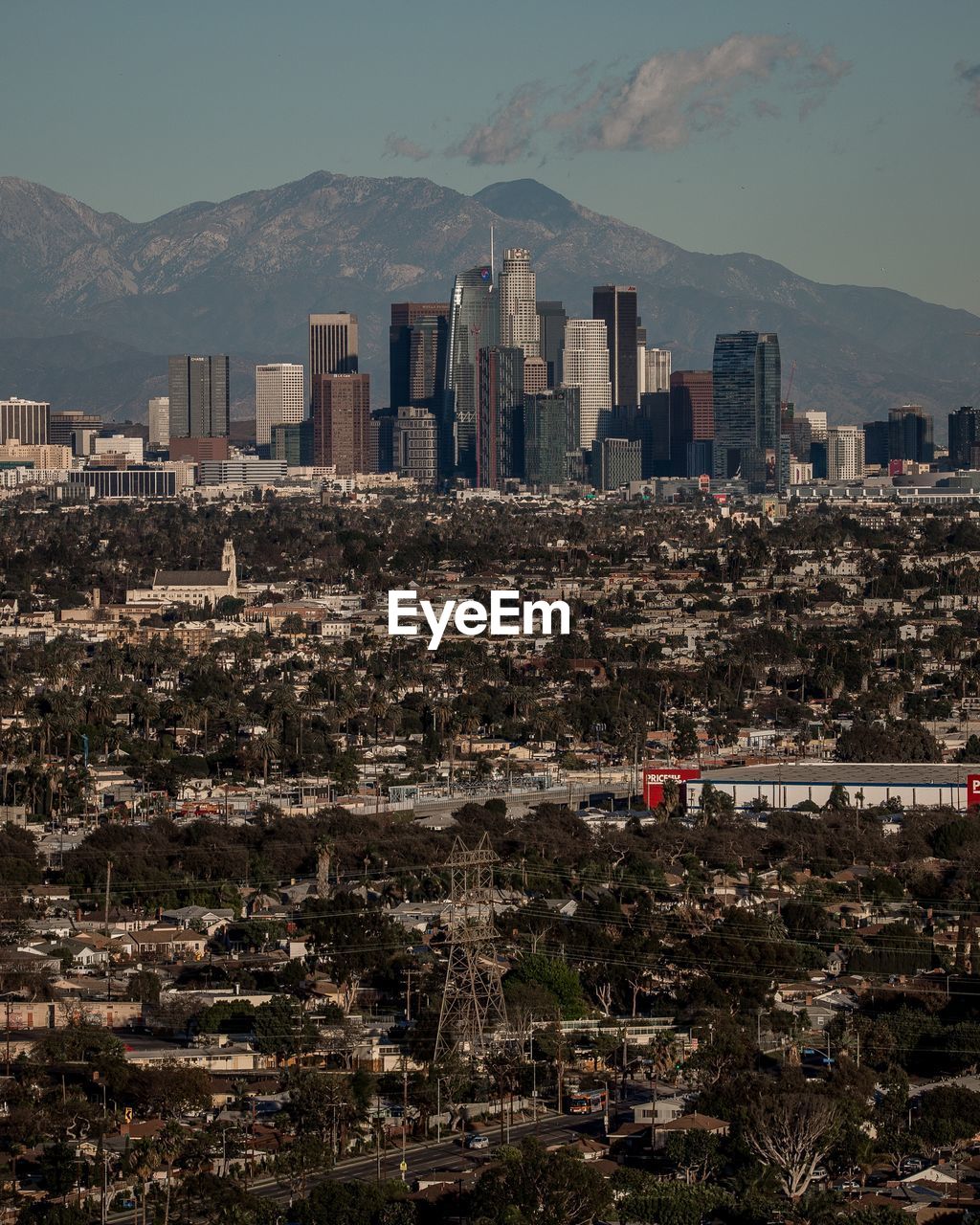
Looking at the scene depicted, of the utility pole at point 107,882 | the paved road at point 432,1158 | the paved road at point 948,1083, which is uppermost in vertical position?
the utility pole at point 107,882

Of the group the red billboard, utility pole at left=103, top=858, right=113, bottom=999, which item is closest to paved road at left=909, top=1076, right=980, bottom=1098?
utility pole at left=103, top=858, right=113, bottom=999

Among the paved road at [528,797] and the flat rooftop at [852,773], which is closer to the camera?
the paved road at [528,797]

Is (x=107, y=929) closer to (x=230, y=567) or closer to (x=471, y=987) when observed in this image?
(x=471, y=987)

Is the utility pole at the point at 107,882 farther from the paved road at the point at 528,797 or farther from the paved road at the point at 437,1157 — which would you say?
the paved road at the point at 437,1157

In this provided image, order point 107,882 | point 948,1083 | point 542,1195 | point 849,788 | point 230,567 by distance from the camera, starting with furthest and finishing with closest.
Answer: point 230,567, point 849,788, point 107,882, point 948,1083, point 542,1195

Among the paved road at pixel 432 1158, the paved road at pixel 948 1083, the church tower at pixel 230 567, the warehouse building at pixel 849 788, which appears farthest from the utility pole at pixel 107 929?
the church tower at pixel 230 567

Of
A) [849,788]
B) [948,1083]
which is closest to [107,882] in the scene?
[948,1083]
